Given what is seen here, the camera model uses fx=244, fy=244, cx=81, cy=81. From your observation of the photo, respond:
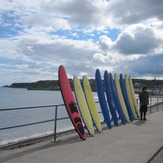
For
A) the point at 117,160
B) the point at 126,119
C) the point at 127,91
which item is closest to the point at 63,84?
the point at 117,160

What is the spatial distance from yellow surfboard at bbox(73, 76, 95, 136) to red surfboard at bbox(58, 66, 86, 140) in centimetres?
40

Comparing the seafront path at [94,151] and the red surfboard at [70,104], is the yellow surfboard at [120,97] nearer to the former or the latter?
the seafront path at [94,151]

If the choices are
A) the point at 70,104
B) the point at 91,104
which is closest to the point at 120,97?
the point at 91,104

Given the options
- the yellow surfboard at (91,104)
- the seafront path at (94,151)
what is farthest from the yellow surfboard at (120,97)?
the seafront path at (94,151)

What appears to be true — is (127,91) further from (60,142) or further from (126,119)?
(60,142)

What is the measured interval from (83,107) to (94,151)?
82.2 inches

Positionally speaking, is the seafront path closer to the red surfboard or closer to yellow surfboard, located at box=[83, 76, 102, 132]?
the red surfboard

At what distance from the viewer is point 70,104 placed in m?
6.20

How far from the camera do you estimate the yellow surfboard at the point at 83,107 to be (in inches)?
258

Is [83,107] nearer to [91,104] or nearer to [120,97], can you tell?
[91,104]

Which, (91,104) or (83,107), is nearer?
(83,107)

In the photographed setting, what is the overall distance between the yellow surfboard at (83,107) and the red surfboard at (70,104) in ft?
1.32

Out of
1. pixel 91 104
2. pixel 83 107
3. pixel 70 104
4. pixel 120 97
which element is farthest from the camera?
pixel 120 97

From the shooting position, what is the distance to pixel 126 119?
9.34m
